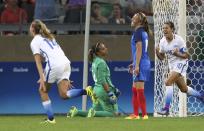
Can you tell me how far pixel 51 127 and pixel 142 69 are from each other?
12.5 feet

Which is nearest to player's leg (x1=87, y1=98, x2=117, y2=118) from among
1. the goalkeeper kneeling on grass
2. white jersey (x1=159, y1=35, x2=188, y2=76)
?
the goalkeeper kneeling on grass

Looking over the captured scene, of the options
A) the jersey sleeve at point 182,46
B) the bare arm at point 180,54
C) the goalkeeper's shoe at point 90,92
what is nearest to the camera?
the bare arm at point 180,54

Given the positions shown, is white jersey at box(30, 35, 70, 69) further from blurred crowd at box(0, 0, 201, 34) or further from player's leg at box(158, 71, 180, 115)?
blurred crowd at box(0, 0, 201, 34)

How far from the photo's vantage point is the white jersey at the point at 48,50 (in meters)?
15.0

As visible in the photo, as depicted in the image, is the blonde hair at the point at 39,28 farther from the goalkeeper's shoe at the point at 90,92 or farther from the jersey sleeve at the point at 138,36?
the goalkeeper's shoe at the point at 90,92

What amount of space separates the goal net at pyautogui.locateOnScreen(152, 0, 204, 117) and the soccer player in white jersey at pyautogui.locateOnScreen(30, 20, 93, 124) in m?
3.83

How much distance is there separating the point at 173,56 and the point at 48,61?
3204 mm

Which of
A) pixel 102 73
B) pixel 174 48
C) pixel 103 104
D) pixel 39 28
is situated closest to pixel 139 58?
pixel 174 48

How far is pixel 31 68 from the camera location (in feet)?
72.6

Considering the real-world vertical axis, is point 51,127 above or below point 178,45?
below

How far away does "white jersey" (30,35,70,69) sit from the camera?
15031 millimetres

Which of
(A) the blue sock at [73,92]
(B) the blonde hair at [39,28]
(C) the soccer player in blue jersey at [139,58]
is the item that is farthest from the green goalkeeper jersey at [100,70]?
(B) the blonde hair at [39,28]

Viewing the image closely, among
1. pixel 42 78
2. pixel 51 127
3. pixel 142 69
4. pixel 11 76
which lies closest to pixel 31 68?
pixel 11 76

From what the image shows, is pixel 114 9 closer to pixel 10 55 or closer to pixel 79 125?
pixel 10 55
